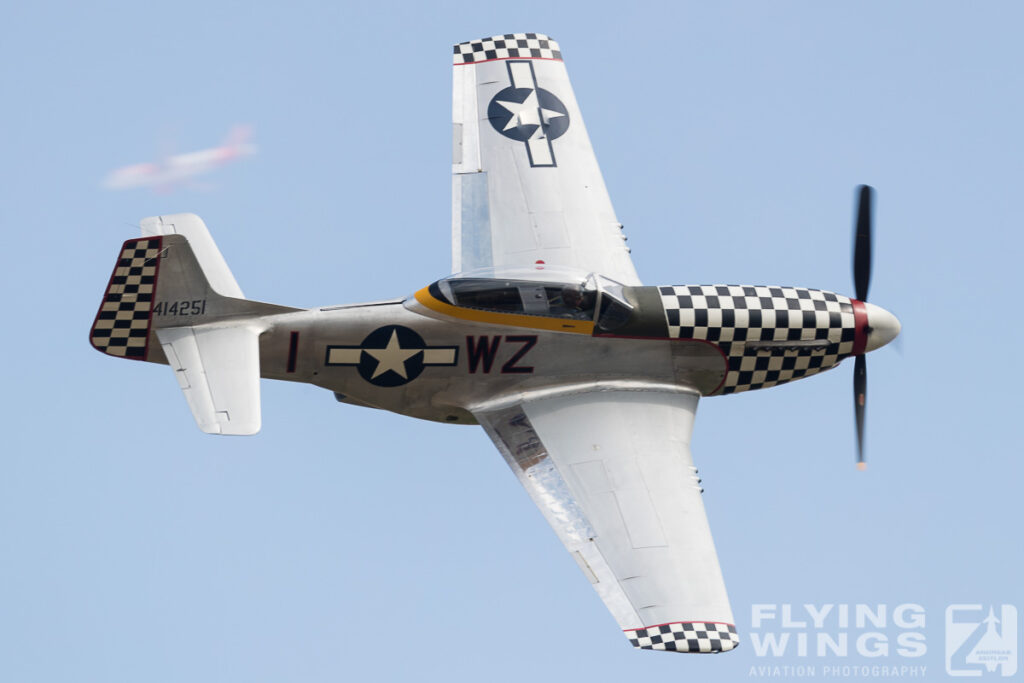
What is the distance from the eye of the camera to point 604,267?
23.5m

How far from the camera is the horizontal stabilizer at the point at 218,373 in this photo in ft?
66.1

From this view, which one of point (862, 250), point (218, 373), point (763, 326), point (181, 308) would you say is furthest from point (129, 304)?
point (862, 250)

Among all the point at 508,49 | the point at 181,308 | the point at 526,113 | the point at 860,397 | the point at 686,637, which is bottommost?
the point at 686,637

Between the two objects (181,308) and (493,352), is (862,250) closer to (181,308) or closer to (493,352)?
(493,352)

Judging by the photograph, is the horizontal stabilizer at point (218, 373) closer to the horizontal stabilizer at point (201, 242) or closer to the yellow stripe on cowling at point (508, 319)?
the horizontal stabilizer at point (201, 242)

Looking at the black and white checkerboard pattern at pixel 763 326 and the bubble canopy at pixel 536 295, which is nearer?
the bubble canopy at pixel 536 295

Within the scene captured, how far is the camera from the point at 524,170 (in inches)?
964

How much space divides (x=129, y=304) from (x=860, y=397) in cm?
836

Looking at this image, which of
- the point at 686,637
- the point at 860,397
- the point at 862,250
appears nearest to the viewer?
the point at 686,637

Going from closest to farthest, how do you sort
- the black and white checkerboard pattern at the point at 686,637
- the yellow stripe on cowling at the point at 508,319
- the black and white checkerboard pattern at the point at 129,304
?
the black and white checkerboard pattern at the point at 686,637 < the black and white checkerboard pattern at the point at 129,304 < the yellow stripe on cowling at the point at 508,319

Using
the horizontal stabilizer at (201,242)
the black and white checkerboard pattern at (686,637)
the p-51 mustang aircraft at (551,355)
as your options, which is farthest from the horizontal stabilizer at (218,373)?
the black and white checkerboard pattern at (686,637)

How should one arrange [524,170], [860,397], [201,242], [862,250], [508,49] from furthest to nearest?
[508,49], [524,170], [862,250], [860,397], [201,242]

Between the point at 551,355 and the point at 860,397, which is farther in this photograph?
the point at 860,397

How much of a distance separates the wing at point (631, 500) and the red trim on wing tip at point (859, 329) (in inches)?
80.6
